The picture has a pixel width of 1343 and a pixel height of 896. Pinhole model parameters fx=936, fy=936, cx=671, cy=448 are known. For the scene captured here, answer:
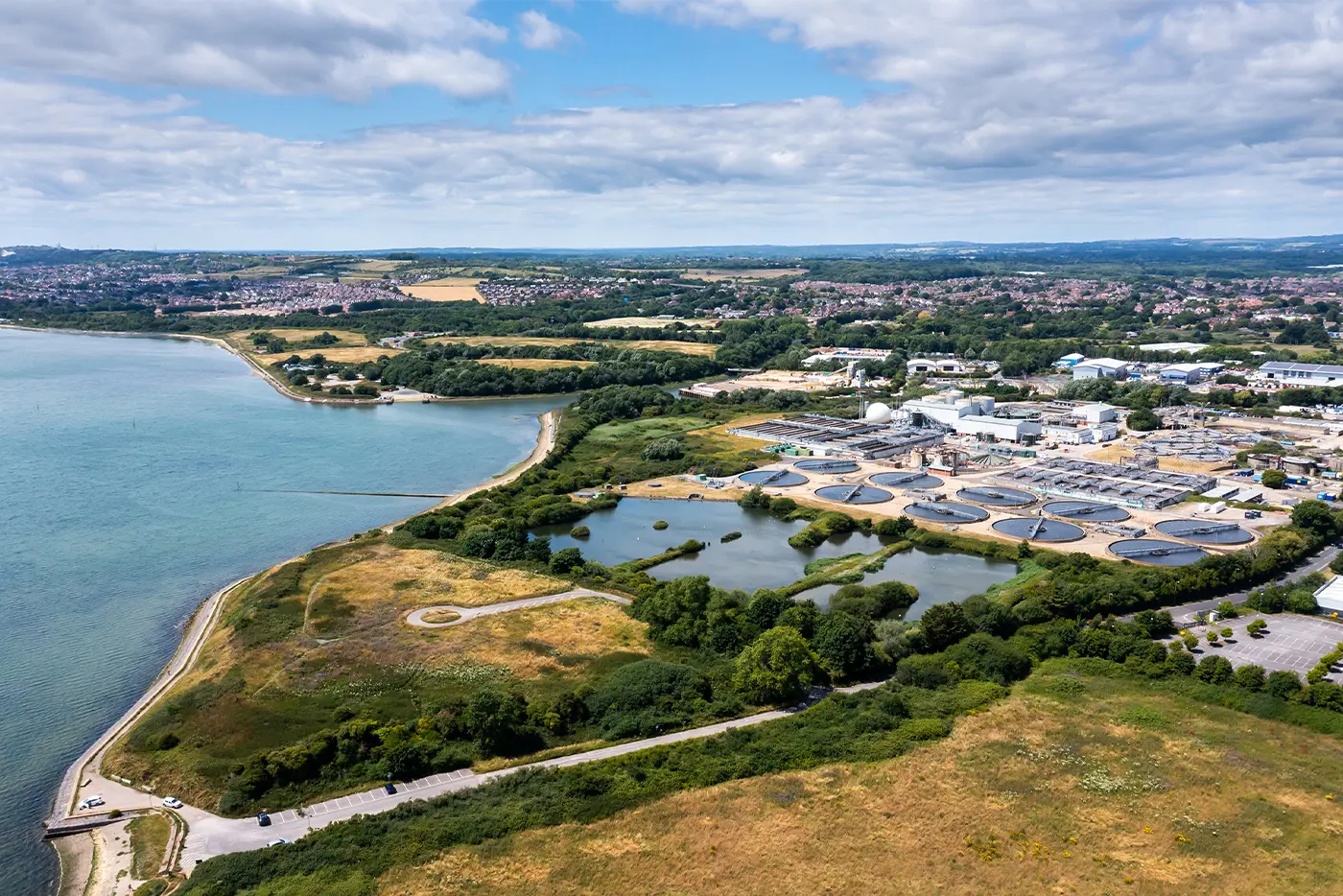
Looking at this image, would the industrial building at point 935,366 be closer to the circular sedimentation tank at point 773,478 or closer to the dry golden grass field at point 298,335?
the circular sedimentation tank at point 773,478

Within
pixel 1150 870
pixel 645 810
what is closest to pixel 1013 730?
pixel 1150 870

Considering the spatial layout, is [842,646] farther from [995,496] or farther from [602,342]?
[602,342]

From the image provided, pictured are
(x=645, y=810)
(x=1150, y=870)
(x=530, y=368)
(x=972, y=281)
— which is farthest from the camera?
(x=972, y=281)

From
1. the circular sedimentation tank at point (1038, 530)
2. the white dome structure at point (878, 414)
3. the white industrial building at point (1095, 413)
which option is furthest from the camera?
the white dome structure at point (878, 414)

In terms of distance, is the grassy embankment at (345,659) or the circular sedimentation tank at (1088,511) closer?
the grassy embankment at (345,659)

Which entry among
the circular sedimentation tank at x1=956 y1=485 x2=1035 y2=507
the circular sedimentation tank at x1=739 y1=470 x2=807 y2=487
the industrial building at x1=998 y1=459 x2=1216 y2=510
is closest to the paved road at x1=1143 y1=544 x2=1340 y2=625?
the industrial building at x1=998 y1=459 x2=1216 y2=510

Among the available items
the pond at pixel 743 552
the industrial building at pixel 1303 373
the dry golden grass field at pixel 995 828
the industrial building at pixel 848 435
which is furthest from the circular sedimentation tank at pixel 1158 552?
the industrial building at pixel 1303 373

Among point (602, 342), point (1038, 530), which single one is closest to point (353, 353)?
point (602, 342)

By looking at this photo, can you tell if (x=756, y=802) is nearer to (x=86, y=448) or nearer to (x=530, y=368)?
(x=86, y=448)
